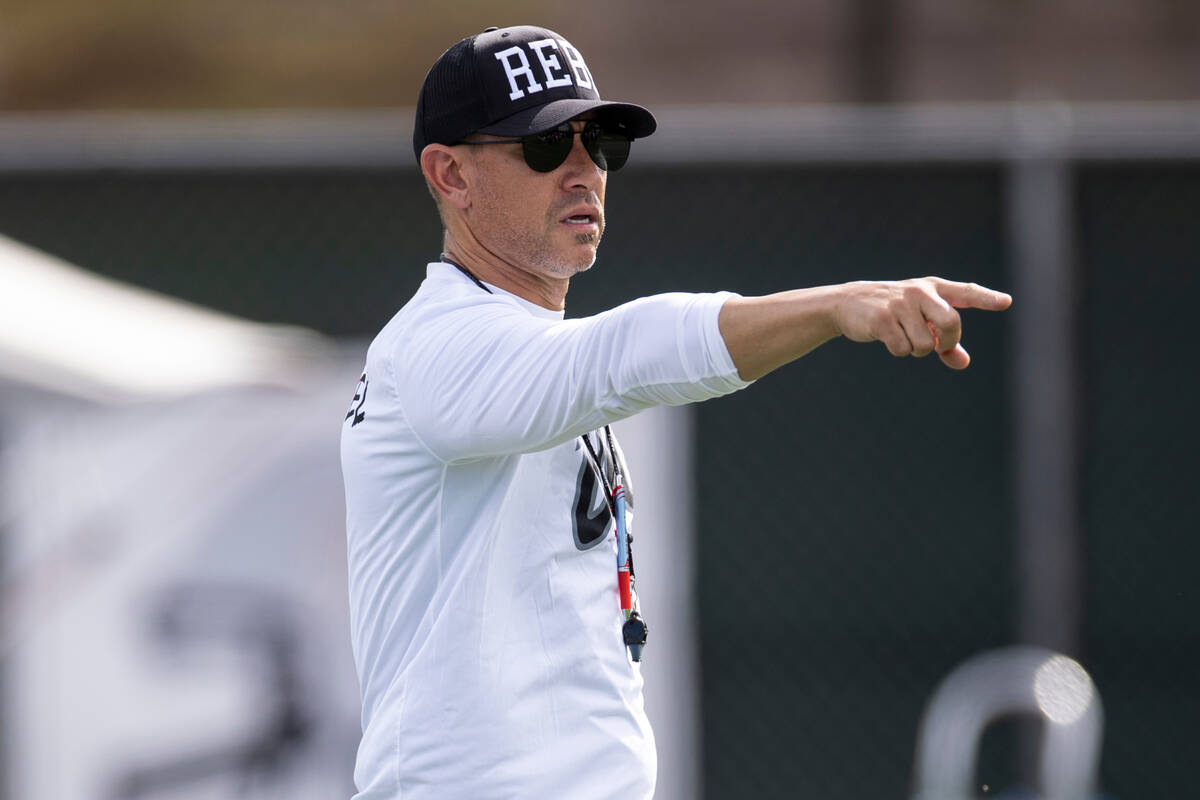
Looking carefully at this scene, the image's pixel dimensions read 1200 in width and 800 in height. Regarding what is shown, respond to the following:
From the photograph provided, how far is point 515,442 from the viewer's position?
2.24 meters

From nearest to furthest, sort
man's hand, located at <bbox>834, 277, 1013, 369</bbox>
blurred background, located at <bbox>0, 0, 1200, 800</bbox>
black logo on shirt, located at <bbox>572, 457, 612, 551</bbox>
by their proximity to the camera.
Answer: man's hand, located at <bbox>834, 277, 1013, 369</bbox> → black logo on shirt, located at <bbox>572, 457, 612, 551</bbox> → blurred background, located at <bbox>0, 0, 1200, 800</bbox>

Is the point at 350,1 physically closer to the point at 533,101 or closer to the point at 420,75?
the point at 420,75

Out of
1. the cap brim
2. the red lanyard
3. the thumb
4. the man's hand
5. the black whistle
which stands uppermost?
the cap brim

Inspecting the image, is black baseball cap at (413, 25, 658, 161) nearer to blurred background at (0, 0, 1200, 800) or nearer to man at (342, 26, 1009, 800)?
man at (342, 26, 1009, 800)

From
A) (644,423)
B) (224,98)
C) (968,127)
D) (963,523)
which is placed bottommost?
(963,523)

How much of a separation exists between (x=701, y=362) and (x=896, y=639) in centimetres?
389

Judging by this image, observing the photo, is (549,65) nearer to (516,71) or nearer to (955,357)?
(516,71)

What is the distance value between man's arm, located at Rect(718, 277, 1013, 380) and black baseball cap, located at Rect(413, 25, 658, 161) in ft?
2.19

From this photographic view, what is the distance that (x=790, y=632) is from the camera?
19.1 feet

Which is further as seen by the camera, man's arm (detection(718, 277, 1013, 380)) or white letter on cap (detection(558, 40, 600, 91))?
white letter on cap (detection(558, 40, 600, 91))

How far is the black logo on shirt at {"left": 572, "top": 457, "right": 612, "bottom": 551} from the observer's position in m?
2.55

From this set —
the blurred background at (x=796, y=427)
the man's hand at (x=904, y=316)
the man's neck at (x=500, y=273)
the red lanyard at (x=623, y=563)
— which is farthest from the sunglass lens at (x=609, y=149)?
the blurred background at (x=796, y=427)

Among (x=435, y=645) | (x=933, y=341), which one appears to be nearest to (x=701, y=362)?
(x=933, y=341)

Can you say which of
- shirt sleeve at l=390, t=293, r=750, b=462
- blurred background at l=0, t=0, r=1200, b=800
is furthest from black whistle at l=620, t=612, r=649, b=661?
blurred background at l=0, t=0, r=1200, b=800
